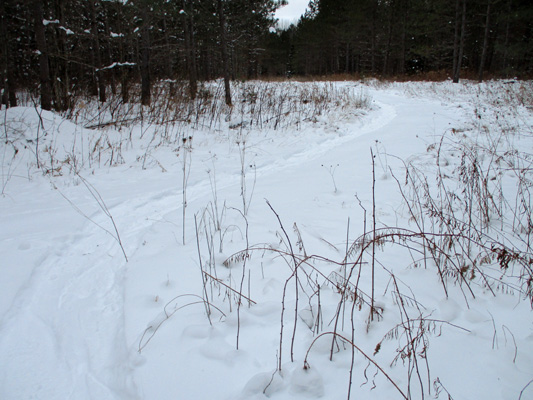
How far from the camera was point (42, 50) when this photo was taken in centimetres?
609

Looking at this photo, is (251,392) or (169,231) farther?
(169,231)

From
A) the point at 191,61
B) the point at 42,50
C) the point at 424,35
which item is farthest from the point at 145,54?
the point at 424,35

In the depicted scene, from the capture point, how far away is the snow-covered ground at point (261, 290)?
4.29ft

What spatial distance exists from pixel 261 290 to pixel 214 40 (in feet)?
52.2

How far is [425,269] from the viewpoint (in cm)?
203

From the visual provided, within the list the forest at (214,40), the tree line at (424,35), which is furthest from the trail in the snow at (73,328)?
the tree line at (424,35)

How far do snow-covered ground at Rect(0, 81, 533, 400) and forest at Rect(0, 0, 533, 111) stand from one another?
530 centimetres

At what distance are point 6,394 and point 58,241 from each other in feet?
4.98

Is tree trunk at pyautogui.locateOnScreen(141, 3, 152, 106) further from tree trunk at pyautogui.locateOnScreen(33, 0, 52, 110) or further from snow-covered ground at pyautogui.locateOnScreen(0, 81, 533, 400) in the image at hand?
snow-covered ground at pyautogui.locateOnScreen(0, 81, 533, 400)

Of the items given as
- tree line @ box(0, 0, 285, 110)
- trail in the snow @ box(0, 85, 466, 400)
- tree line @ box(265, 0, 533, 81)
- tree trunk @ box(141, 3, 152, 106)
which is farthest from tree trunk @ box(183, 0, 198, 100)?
tree line @ box(265, 0, 533, 81)

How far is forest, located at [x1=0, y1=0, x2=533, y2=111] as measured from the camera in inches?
334

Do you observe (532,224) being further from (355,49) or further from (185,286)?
(355,49)

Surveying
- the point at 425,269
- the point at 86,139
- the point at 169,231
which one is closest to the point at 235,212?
the point at 169,231

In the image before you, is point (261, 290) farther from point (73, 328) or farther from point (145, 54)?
point (145, 54)
